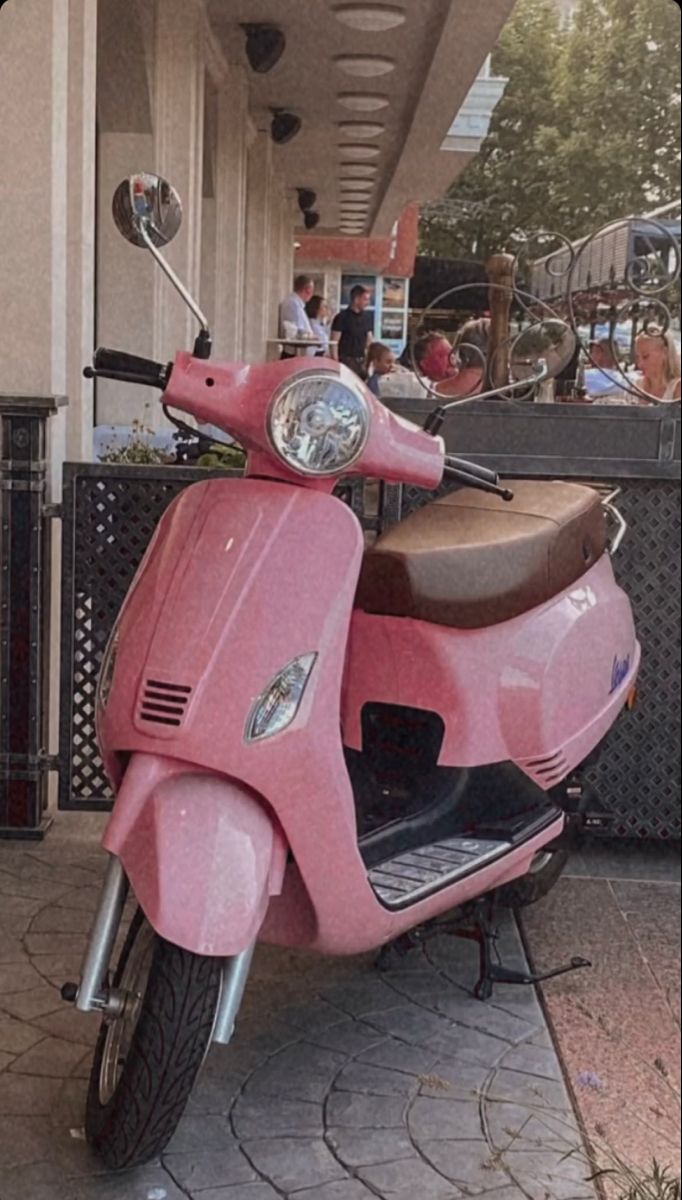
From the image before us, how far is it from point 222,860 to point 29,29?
0.82 m

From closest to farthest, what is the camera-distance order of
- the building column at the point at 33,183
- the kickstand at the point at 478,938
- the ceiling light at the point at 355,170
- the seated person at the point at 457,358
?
the building column at the point at 33,183, the ceiling light at the point at 355,170, the seated person at the point at 457,358, the kickstand at the point at 478,938

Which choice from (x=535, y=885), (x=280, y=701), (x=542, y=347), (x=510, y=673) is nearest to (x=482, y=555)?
(x=510, y=673)

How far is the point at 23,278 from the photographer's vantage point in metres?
1.45

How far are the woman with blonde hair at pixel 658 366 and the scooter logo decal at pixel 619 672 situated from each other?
36 cm

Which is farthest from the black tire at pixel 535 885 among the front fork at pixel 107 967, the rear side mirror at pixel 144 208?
the rear side mirror at pixel 144 208

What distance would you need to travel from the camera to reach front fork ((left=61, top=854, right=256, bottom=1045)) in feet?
5.05

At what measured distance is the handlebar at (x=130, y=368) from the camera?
1.47 meters

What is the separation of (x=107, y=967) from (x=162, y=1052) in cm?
11

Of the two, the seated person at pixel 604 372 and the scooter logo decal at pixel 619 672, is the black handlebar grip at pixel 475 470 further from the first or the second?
the scooter logo decal at pixel 619 672

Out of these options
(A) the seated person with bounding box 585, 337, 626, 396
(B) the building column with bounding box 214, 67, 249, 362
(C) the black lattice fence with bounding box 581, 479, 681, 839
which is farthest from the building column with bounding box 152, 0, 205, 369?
(C) the black lattice fence with bounding box 581, 479, 681, 839

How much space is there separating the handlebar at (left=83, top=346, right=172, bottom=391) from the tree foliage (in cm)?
31

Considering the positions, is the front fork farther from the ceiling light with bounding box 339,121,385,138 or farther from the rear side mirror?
the ceiling light with bounding box 339,121,385,138

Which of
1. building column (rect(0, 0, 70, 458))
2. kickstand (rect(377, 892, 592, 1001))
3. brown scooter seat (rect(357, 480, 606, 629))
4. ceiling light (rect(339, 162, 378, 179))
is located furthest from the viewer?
kickstand (rect(377, 892, 592, 1001))

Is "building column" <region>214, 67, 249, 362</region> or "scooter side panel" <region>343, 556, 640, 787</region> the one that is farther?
"scooter side panel" <region>343, 556, 640, 787</region>
